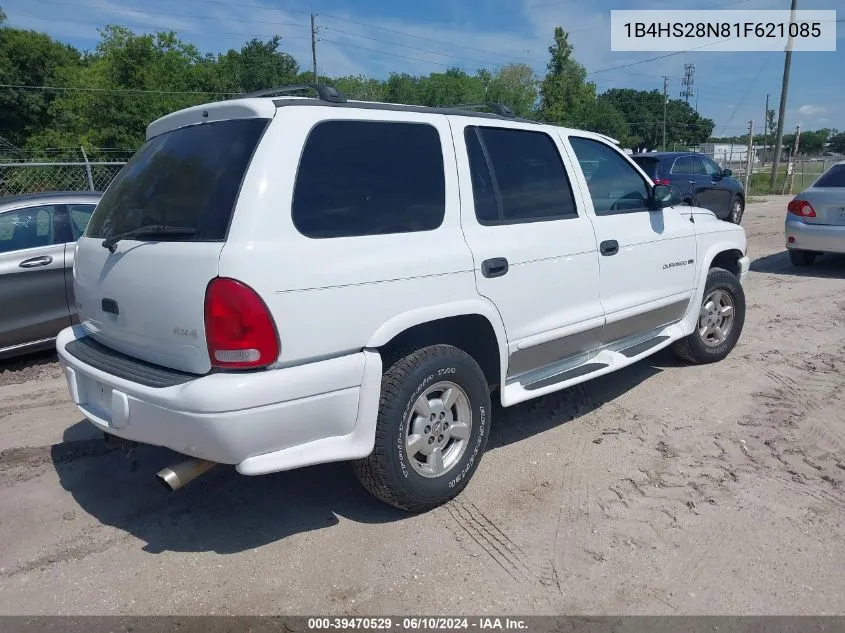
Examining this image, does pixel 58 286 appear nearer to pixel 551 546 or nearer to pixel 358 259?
pixel 358 259

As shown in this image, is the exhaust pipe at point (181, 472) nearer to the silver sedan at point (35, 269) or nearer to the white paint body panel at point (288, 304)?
the white paint body panel at point (288, 304)

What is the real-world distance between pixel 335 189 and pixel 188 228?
647 millimetres

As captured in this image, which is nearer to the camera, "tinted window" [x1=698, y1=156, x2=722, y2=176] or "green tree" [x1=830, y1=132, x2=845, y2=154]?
"tinted window" [x1=698, y1=156, x2=722, y2=176]

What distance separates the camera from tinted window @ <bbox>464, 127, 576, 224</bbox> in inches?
143

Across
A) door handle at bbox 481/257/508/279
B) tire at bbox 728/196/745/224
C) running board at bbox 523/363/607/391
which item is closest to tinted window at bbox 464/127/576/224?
door handle at bbox 481/257/508/279

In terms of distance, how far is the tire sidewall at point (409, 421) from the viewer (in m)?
3.10

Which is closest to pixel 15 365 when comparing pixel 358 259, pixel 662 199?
pixel 358 259

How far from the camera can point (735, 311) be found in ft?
18.4

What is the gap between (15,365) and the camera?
613cm

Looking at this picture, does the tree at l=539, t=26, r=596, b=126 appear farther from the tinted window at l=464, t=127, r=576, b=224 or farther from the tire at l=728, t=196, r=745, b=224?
the tinted window at l=464, t=127, r=576, b=224

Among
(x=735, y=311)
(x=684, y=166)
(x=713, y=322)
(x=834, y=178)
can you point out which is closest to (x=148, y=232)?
(x=713, y=322)

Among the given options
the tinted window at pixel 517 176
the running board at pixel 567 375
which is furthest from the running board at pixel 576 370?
the tinted window at pixel 517 176

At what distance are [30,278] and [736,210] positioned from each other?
14.4 metres

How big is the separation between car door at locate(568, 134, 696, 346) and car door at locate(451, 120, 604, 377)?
0.16 metres
